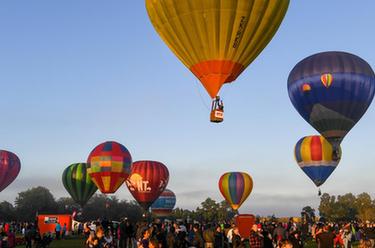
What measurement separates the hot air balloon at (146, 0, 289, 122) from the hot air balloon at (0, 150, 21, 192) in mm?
27369

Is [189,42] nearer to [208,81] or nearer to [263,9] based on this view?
[208,81]

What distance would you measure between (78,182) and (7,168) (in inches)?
261

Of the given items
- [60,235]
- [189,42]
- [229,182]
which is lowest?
[60,235]

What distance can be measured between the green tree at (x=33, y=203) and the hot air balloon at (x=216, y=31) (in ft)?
268

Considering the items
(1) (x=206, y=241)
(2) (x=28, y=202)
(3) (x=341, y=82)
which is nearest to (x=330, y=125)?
(3) (x=341, y=82)

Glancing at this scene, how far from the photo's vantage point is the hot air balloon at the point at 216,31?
73.4 feet

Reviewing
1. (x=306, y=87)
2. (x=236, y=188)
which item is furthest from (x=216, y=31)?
(x=236, y=188)

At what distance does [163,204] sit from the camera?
6488cm

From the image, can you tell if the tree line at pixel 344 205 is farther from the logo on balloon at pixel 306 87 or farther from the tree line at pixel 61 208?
the logo on balloon at pixel 306 87

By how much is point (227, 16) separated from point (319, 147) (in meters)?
22.9

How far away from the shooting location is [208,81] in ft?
76.2

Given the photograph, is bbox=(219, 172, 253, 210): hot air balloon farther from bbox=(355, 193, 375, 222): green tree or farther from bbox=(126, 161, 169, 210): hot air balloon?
bbox=(355, 193, 375, 222): green tree

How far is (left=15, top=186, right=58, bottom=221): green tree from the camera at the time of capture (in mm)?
99812

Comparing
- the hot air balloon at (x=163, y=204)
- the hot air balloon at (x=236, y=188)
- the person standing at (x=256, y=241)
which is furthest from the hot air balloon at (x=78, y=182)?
the person standing at (x=256, y=241)
